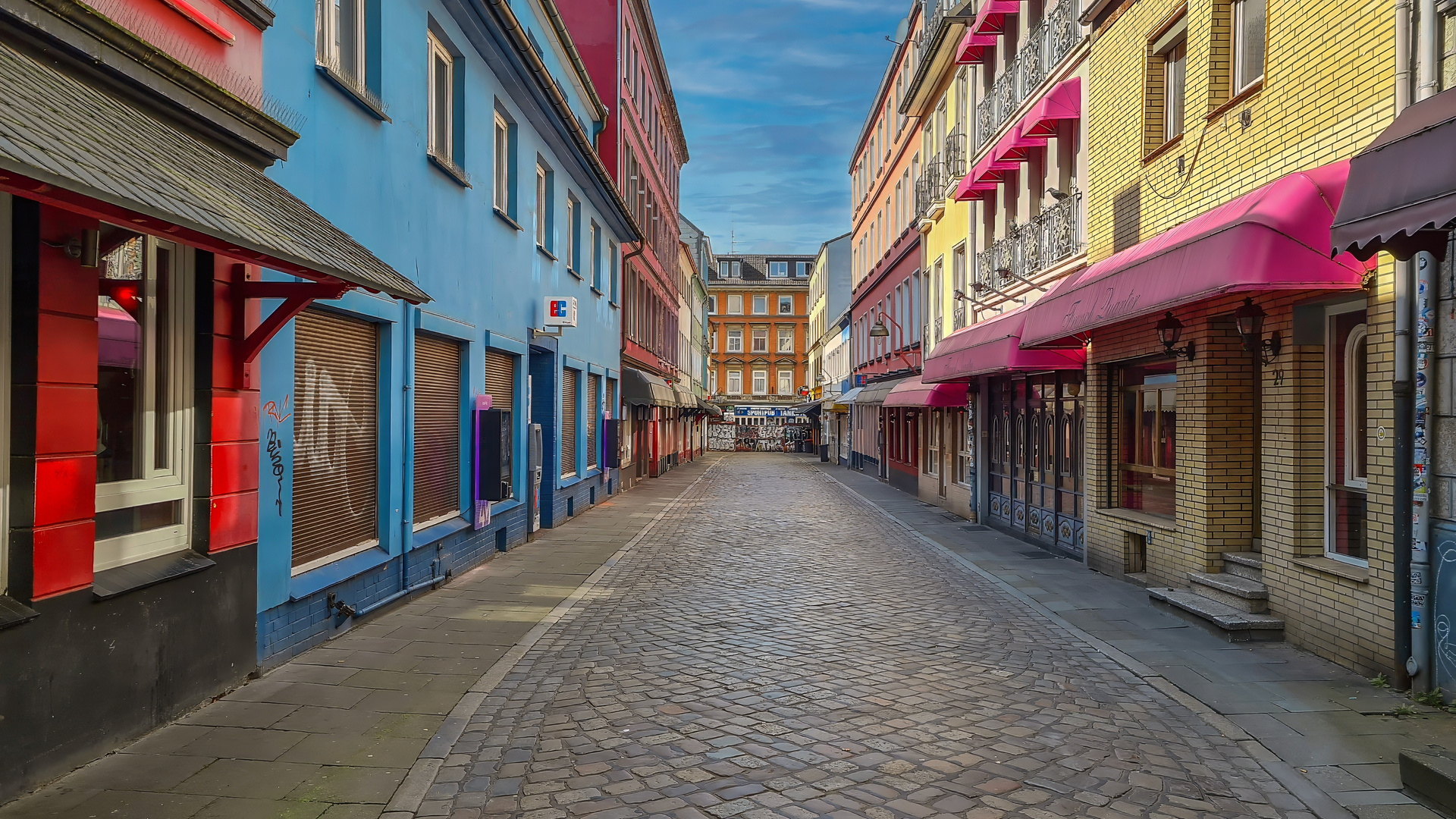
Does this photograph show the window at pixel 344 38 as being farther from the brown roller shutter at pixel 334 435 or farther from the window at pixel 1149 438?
the window at pixel 1149 438

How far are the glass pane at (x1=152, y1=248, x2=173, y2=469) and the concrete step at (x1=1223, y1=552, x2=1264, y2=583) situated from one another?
8634mm

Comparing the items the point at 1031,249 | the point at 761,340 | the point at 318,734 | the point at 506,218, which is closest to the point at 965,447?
the point at 1031,249

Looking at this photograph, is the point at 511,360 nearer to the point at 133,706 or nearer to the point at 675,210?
the point at 133,706

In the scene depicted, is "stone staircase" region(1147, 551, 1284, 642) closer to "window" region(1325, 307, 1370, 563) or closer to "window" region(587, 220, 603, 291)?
"window" region(1325, 307, 1370, 563)

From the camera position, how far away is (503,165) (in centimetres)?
1337

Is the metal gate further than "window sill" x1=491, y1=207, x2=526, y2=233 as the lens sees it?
Yes

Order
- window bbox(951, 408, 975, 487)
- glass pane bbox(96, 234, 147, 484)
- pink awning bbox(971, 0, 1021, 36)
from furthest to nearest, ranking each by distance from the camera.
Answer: window bbox(951, 408, 975, 487) < pink awning bbox(971, 0, 1021, 36) < glass pane bbox(96, 234, 147, 484)

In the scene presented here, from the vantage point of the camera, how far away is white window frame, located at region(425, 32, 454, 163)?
10.3 meters

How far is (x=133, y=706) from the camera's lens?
5.08 m

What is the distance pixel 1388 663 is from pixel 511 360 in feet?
36.6

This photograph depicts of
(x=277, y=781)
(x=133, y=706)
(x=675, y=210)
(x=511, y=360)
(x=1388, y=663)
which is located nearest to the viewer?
(x=277, y=781)

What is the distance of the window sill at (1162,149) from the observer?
9.91 m

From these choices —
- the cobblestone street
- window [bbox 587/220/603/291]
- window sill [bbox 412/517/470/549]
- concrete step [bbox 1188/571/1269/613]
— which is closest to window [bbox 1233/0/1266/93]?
concrete step [bbox 1188/571/1269/613]

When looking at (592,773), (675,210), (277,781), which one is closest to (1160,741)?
(592,773)
